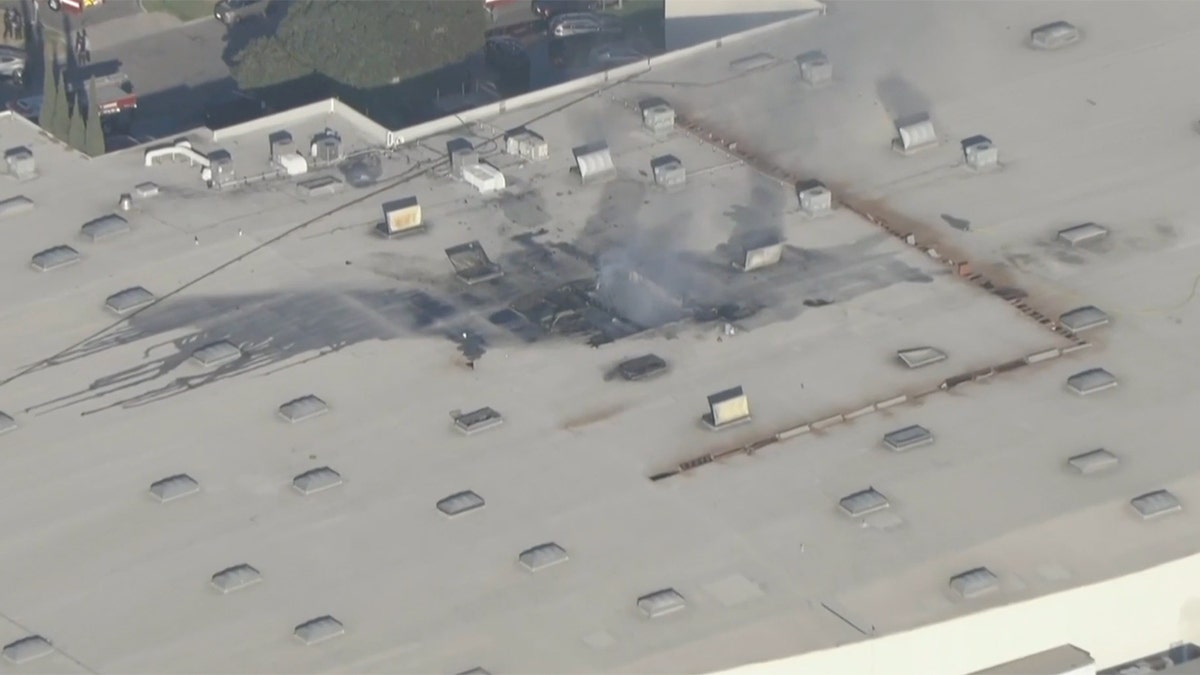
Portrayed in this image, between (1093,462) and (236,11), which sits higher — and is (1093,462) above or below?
above

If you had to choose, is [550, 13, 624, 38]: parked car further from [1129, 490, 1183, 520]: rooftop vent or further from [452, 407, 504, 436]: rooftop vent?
[1129, 490, 1183, 520]: rooftop vent

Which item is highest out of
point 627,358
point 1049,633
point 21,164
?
point 21,164

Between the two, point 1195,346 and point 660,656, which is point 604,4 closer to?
point 1195,346

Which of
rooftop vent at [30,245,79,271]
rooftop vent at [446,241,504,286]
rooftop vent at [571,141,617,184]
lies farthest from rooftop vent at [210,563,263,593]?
rooftop vent at [571,141,617,184]

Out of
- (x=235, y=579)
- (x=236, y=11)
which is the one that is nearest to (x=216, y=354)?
(x=235, y=579)

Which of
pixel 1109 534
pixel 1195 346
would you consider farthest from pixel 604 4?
pixel 1109 534

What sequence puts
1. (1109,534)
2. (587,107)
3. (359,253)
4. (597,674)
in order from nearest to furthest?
(597,674) < (1109,534) < (359,253) < (587,107)

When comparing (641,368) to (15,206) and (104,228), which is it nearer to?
(104,228)
